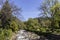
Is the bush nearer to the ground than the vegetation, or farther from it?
nearer to the ground

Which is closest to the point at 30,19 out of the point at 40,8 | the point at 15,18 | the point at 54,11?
the point at 40,8

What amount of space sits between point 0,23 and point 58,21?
582 inches

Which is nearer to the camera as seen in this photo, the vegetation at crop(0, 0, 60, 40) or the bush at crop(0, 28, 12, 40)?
the bush at crop(0, 28, 12, 40)

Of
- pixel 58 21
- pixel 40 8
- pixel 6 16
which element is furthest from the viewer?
pixel 40 8

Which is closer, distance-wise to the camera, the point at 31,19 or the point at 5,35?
the point at 5,35

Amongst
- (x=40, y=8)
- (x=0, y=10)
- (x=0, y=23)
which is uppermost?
(x=40, y=8)

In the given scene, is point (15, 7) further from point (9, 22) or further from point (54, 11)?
point (54, 11)

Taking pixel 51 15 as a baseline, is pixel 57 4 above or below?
above

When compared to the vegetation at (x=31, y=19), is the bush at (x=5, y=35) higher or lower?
lower

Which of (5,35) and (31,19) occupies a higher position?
(31,19)

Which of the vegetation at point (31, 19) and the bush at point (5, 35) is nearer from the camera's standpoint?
the bush at point (5, 35)

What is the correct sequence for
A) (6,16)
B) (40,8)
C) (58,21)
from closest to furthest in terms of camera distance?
(6,16) < (58,21) < (40,8)

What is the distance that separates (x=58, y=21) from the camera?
121 feet

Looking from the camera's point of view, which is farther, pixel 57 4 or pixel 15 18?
pixel 57 4
